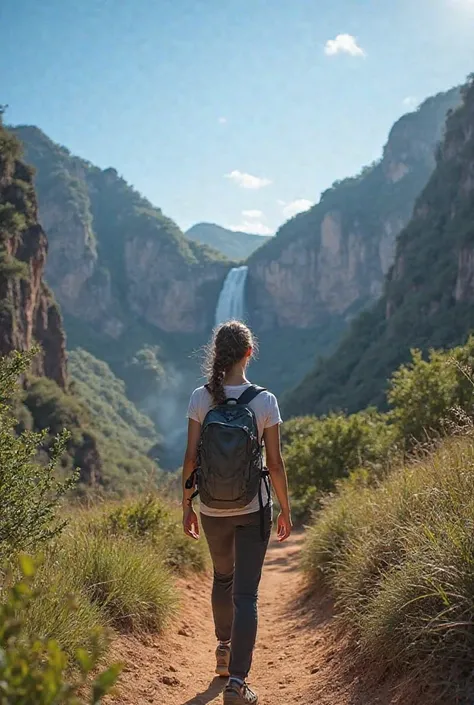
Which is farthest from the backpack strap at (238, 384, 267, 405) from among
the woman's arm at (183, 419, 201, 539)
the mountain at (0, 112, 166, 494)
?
the mountain at (0, 112, 166, 494)

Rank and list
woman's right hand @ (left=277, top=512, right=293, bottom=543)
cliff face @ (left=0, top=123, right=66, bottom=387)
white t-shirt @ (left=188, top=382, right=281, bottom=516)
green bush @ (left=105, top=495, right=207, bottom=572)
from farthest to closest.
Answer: cliff face @ (left=0, top=123, right=66, bottom=387) < green bush @ (left=105, top=495, right=207, bottom=572) < woman's right hand @ (left=277, top=512, right=293, bottom=543) < white t-shirt @ (left=188, top=382, right=281, bottom=516)

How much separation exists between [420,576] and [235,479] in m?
A: 1.00

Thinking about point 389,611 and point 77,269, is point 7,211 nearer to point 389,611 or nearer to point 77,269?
point 389,611

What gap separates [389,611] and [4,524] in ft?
6.58

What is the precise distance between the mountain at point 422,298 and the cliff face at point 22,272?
2308 cm

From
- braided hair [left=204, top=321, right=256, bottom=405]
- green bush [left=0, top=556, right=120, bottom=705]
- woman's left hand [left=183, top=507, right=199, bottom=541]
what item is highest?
braided hair [left=204, top=321, right=256, bottom=405]

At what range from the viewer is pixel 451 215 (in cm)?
5641

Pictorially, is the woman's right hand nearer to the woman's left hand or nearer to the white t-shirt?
the white t-shirt

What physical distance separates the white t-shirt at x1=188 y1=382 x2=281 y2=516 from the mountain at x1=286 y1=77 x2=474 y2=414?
3772 cm

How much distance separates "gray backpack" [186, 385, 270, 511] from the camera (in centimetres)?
299

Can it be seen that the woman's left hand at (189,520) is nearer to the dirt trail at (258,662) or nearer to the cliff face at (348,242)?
the dirt trail at (258,662)

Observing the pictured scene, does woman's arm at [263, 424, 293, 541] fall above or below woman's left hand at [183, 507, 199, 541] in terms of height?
above

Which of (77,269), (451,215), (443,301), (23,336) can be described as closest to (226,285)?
(77,269)

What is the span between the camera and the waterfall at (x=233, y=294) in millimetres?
102238
